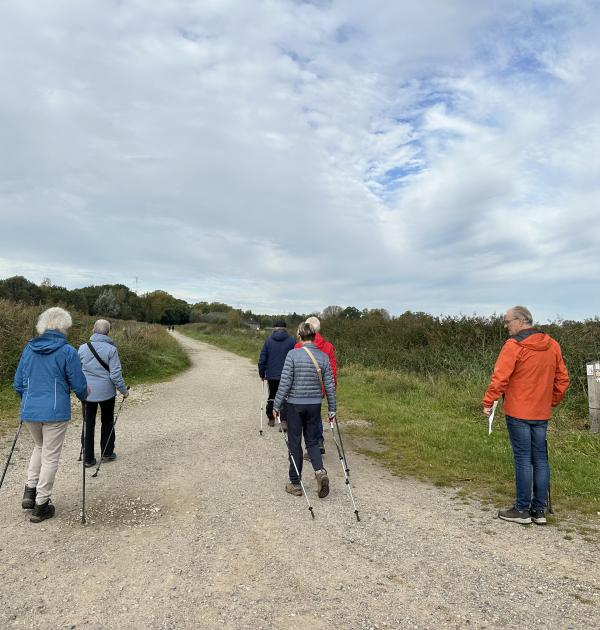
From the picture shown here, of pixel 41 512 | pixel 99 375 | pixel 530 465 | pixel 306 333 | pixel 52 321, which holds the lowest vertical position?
pixel 41 512

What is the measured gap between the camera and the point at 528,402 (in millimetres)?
4824

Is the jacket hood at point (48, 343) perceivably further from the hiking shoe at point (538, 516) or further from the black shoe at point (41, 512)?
the hiking shoe at point (538, 516)

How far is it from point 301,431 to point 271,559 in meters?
1.92

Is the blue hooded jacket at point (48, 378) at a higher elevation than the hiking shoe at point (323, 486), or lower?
higher

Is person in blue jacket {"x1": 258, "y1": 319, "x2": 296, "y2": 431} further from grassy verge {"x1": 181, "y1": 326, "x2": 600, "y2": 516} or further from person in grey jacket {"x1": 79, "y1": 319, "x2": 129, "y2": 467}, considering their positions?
person in grey jacket {"x1": 79, "y1": 319, "x2": 129, "y2": 467}

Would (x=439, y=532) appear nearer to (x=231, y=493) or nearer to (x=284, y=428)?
(x=231, y=493)

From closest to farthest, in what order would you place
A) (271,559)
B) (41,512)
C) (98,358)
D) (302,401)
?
→ 1. (271,559)
2. (41,512)
3. (302,401)
4. (98,358)

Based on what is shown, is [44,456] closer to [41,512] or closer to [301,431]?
[41,512]

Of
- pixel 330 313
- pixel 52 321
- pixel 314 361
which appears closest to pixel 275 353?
pixel 314 361

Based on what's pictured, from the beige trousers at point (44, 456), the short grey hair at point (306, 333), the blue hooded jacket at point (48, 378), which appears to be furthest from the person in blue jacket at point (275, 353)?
the beige trousers at point (44, 456)

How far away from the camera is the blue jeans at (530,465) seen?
4.82m

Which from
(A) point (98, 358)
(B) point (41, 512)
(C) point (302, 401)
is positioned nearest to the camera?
(B) point (41, 512)

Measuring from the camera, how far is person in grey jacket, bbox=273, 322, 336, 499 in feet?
18.3

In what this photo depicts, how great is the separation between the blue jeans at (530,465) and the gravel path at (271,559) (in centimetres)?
28
